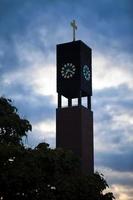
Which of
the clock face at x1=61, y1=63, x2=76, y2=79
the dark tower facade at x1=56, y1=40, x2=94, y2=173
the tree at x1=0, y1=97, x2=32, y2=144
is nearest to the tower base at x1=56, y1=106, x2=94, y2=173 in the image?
the dark tower facade at x1=56, y1=40, x2=94, y2=173

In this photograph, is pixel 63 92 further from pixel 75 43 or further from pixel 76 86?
pixel 75 43

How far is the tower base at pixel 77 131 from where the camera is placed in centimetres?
5834

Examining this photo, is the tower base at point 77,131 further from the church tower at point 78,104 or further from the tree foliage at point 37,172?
the tree foliage at point 37,172

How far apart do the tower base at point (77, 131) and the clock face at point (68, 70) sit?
3.59m

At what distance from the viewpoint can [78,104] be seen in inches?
2339

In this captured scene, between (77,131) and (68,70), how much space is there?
6932mm

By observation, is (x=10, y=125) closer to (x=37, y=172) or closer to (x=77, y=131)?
(x=37, y=172)

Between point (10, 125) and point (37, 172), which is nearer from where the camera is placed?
point (37, 172)

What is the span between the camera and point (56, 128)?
61.0 meters

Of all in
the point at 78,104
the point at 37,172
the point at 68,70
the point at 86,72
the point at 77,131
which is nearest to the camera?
the point at 37,172

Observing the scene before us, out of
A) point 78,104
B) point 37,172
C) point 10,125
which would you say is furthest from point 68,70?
point 37,172

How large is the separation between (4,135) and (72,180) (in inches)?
172

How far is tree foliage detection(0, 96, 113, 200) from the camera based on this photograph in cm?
2670

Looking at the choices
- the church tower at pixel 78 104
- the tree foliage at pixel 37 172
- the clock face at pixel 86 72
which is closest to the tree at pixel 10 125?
the tree foliage at pixel 37 172
